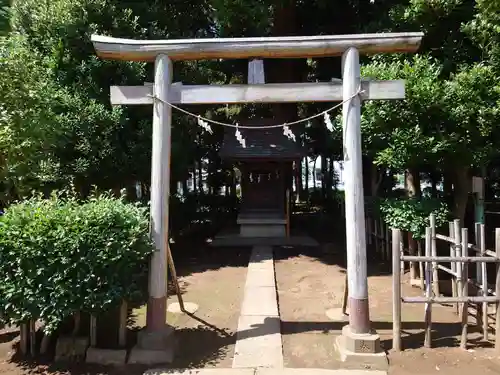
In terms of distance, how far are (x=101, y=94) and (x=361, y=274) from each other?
6.72 meters

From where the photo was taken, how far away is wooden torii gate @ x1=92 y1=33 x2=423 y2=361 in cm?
484

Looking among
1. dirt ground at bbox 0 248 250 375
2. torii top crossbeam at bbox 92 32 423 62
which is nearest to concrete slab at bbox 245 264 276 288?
dirt ground at bbox 0 248 250 375

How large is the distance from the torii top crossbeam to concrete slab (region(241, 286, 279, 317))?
3.87 m

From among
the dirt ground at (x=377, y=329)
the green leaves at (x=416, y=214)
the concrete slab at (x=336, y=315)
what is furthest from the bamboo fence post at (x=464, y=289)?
the green leaves at (x=416, y=214)

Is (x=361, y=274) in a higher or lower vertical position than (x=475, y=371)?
higher

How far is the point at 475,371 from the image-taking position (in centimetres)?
440

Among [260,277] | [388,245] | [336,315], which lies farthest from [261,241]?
[336,315]

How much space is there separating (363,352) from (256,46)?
404 centimetres

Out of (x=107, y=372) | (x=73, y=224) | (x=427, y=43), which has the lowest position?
(x=107, y=372)

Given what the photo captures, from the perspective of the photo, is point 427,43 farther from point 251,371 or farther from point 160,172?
point 251,371

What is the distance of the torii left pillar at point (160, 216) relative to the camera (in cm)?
485

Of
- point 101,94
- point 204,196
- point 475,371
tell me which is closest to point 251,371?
point 475,371

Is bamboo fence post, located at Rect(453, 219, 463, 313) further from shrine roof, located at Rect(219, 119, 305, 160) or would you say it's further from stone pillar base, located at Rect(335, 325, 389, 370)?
shrine roof, located at Rect(219, 119, 305, 160)

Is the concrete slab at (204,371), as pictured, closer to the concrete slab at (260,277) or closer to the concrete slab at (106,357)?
the concrete slab at (106,357)
